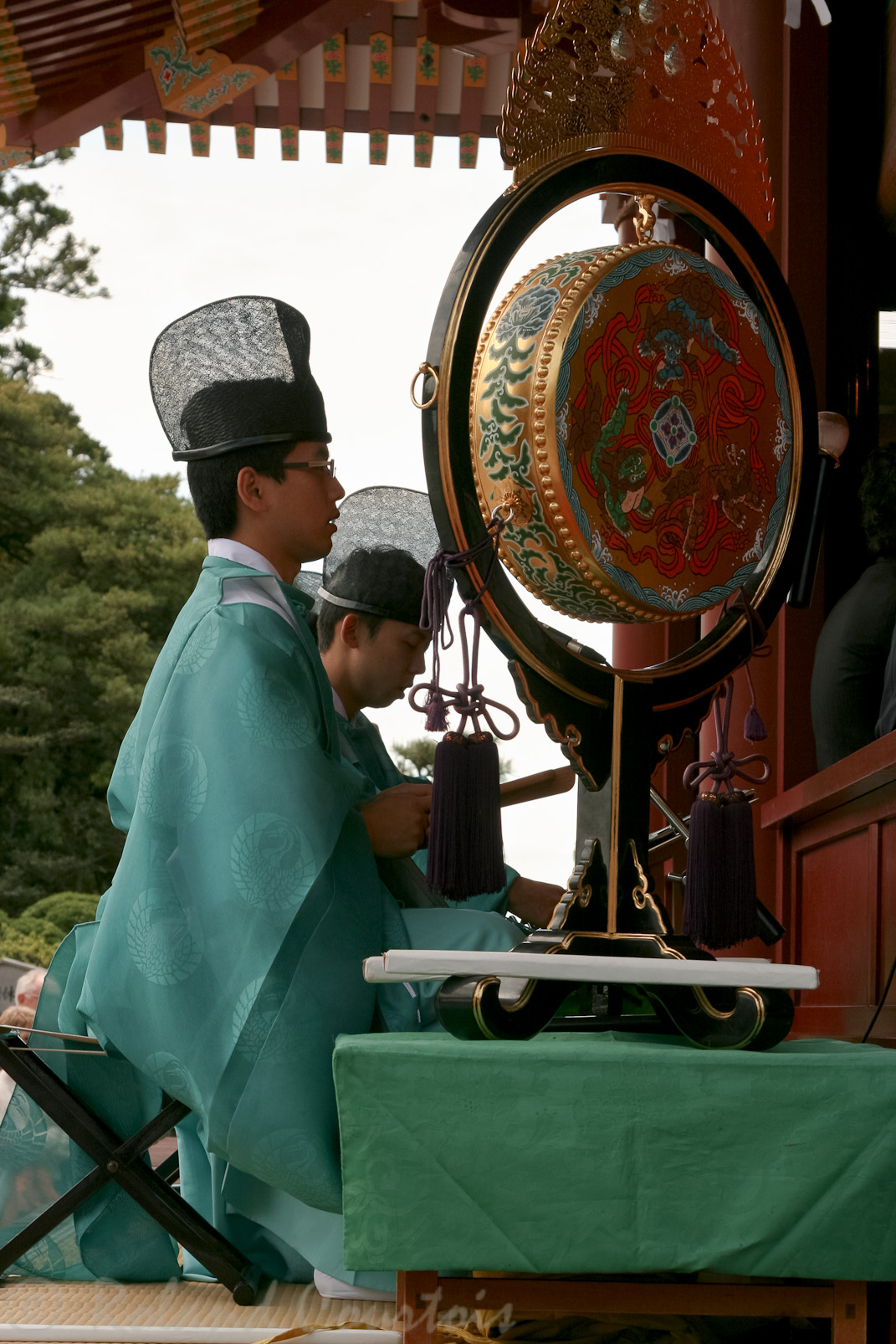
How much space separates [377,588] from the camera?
239 cm

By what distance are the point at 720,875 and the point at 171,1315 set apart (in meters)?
0.84

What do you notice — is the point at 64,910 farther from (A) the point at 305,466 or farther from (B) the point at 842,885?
(A) the point at 305,466

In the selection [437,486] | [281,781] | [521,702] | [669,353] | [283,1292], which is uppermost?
[669,353]

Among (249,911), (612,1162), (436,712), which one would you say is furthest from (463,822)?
(612,1162)

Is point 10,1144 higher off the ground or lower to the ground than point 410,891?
lower

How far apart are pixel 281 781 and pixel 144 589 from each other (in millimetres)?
12077

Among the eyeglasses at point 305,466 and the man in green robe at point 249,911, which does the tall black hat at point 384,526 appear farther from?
the man in green robe at point 249,911

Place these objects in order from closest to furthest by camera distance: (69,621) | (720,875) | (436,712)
A: (436,712)
(720,875)
(69,621)


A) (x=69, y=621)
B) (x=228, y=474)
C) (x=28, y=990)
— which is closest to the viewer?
(x=228, y=474)

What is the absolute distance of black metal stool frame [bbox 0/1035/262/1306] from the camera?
5.42 feet

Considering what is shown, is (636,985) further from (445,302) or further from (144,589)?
(144,589)

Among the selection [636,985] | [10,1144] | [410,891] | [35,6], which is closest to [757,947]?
[410,891]

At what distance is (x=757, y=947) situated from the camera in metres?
2.88

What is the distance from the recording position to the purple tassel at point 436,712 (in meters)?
1.52
